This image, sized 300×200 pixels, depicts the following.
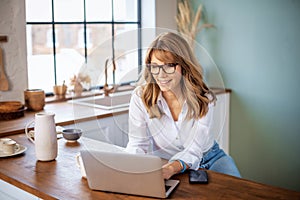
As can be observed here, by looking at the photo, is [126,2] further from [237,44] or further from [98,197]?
[98,197]

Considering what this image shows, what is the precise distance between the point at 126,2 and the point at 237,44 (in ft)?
3.62

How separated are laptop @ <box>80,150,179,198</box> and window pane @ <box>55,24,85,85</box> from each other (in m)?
2.10

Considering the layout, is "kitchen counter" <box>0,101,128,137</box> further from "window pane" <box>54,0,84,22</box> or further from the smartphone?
"window pane" <box>54,0,84,22</box>

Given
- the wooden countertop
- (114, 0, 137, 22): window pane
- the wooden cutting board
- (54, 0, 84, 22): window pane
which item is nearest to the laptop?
the wooden countertop

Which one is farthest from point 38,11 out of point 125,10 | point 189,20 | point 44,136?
point 44,136

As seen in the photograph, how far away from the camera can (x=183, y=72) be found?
1.47m

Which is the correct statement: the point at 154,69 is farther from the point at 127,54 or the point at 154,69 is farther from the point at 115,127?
the point at 115,127

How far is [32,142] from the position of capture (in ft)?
8.15

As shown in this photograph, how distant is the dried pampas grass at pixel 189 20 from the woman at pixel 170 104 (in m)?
2.42

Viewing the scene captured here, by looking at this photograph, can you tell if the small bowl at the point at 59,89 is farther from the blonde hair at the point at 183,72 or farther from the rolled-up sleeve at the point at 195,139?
the blonde hair at the point at 183,72

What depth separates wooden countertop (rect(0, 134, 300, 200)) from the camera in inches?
66.6

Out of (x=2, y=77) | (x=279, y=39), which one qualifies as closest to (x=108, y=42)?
(x=2, y=77)

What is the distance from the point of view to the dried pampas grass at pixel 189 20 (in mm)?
4098

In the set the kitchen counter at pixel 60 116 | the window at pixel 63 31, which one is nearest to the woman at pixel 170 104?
the kitchen counter at pixel 60 116
